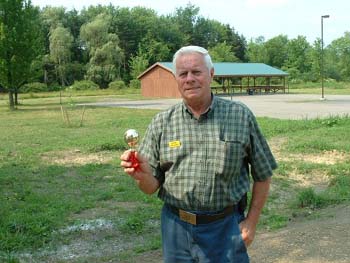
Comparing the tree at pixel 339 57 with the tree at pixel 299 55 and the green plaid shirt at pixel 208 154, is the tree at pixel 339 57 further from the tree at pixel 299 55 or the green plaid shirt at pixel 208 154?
the green plaid shirt at pixel 208 154

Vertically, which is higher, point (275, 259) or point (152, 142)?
point (152, 142)

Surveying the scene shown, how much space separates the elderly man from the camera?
2.44m

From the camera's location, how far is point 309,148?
11.9 meters

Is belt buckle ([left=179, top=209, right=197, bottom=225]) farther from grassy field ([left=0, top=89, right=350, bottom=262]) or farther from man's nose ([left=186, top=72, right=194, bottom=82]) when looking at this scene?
grassy field ([left=0, top=89, right=350, bottom=262])

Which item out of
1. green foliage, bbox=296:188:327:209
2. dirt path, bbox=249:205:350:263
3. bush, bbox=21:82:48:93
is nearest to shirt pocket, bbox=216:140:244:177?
dirt path, bbox=249:205:350:263

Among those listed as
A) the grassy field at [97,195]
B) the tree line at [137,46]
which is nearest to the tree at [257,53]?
the tree line at [137,46]

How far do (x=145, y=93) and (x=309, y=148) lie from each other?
139 feet

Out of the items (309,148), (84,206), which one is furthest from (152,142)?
(309,148)

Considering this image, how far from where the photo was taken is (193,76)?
244 centimetres

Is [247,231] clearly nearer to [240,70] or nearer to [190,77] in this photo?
[190,77]

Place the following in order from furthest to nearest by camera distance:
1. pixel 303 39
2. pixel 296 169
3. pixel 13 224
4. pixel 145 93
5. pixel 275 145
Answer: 1. pixel 303 39
2. pixel 145 93
3. pixel 275 145
4. pixel 296 169
5. pixel 13 224

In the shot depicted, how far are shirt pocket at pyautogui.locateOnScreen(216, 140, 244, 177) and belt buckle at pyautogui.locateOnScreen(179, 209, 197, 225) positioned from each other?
261mm

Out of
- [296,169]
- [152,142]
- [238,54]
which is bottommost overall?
[296,169]

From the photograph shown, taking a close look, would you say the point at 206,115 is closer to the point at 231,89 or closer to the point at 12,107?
the point at 12,107
